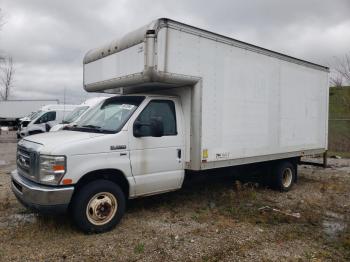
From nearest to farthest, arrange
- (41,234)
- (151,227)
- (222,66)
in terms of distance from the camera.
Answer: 1. (41,234)
2. (151,227)
3. (222,66)

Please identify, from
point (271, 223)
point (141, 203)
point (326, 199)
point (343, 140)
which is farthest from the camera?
point (343, 140)

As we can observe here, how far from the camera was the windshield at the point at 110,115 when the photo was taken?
213 inches

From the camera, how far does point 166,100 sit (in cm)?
590

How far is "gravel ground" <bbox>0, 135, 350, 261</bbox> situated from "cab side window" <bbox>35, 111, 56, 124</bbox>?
Answer: 1281cm

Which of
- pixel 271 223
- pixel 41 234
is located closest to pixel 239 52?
pixel 271 223

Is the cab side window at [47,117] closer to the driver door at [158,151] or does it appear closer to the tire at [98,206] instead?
the driver door at [158,151]

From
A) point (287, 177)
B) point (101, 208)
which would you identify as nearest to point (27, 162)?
point (101, 208)

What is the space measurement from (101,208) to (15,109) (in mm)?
37307

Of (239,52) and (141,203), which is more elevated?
(239,52)

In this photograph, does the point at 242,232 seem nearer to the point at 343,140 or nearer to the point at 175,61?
the point at 175,61

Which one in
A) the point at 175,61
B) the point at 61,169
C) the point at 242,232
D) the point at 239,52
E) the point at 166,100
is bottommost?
the point at 242,232

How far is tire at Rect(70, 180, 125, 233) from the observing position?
4809 millimetres

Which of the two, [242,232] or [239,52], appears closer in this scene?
[242,232]

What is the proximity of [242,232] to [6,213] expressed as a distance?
13.6 feet
